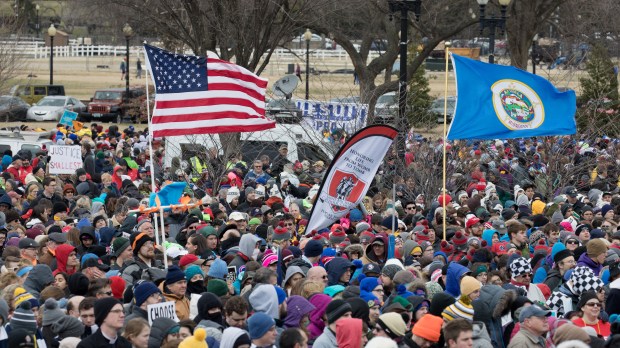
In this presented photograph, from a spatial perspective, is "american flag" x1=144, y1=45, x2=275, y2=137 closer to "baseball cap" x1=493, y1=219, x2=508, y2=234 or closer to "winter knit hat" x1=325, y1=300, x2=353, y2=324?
"baseball cap" x1=493, y1=219, x2=508, y2=234

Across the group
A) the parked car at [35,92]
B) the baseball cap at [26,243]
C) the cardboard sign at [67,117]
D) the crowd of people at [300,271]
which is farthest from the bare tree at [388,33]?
the baseball cap at [26,243]

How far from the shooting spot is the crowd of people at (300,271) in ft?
32.7

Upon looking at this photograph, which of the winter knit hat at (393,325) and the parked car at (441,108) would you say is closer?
the winter knit hat at (393,325)

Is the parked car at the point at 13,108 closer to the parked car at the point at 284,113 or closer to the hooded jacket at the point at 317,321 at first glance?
the parked car at the point at 284,113

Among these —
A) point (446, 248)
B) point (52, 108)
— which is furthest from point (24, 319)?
point (52, 108)

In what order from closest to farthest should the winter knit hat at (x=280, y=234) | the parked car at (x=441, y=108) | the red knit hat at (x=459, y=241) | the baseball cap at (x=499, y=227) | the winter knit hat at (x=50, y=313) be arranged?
the winter knit hat at (x=50, y=313)
the winter knit hat at (x=280, y=234)
the red knit hat at (x=459, y=241)
the baseball cap at (x=499, y=227)
the parked car at (x=441, y=108)

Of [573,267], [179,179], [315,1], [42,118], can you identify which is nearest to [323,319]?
[573,267]

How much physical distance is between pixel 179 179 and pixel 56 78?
47893 mm

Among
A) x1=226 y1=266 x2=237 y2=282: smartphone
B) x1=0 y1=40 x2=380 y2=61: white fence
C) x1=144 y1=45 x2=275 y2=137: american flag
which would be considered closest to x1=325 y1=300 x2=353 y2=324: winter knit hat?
x1=226 y1=266 x2=237 y2=282: smartphone

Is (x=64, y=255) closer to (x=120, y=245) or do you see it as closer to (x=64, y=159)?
(x=120, y=245)

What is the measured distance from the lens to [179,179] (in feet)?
82.3

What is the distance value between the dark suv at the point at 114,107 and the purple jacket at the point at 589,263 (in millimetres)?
36019

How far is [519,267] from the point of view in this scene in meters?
13.0

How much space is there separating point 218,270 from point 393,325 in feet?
10.5
